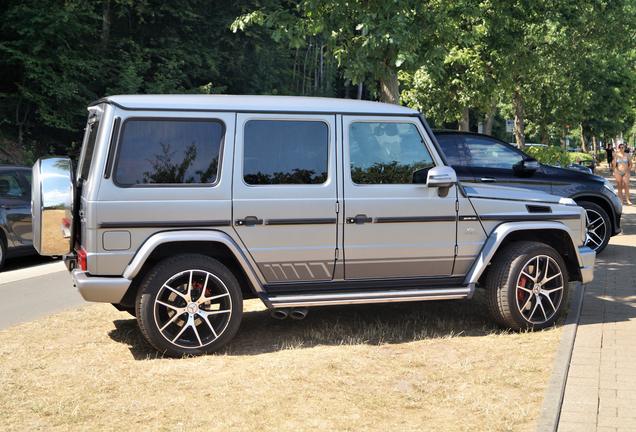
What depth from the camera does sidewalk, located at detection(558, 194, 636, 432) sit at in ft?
15.8

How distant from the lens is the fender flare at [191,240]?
5.96 metres

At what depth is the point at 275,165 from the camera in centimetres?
639

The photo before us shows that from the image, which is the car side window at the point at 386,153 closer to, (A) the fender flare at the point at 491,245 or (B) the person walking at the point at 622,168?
(A) the fender flare at the point at 491,245

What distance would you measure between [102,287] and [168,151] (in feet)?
3.75

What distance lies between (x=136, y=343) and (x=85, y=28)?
21.6m

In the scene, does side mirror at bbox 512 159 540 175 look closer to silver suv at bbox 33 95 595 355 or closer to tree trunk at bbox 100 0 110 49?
silver suv at bbox 33 95 595 355

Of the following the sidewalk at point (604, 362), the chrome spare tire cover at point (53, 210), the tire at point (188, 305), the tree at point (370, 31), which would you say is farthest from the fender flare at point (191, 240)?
the tree at point (370, 31)

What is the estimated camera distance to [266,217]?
6285 mm

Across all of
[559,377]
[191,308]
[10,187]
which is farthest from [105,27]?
[559,377]

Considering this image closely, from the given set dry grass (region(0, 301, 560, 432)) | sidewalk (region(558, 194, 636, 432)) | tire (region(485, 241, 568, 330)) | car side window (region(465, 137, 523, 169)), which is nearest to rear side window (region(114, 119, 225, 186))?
dry grass (region(0, 301, 560, 432))

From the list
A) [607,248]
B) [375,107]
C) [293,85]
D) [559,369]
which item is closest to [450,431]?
[559,369]

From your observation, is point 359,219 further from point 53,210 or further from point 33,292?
point 33,292

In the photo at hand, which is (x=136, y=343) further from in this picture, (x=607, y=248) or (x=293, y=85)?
(x=293, y=85)

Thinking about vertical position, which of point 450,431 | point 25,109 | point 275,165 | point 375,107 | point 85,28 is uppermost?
point 85,28
